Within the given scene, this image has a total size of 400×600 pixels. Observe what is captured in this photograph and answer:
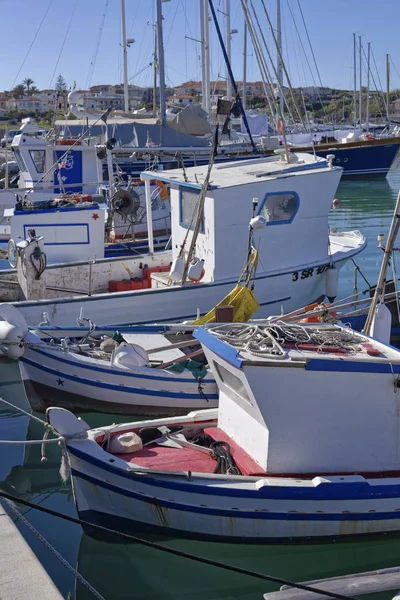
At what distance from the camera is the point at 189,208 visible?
11914 millimetres

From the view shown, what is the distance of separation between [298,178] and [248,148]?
2469 cm

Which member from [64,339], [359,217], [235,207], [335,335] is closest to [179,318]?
[235,207]

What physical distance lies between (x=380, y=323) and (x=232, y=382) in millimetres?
1856

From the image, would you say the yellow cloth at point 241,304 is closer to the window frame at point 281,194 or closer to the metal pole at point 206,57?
the window frame at point 281,194

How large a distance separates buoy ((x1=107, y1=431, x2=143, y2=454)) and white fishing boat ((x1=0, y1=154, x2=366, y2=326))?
4.22 metres

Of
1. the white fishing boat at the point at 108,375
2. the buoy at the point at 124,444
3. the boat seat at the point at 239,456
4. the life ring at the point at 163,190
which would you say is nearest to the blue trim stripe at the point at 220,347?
the boat seat at the point at 239,456

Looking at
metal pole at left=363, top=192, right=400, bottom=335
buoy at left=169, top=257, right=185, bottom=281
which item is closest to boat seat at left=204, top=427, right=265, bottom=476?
metal pole at left=363, top=192, right=400, bottom=335

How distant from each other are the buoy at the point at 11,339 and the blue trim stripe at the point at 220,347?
9.48 ft

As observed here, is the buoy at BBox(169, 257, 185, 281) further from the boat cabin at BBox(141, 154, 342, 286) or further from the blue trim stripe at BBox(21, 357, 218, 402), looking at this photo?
the blue trim stripe at BBox(21, 357, 218, 402)

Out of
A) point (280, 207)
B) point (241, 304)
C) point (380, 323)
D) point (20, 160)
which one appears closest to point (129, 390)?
point (241, 304)

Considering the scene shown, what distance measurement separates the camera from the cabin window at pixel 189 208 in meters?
11.5

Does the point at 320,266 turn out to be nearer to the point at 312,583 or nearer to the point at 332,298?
the point at 332,298

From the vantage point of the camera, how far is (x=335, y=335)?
23.0 ft

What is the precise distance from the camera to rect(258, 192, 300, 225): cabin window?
11453 mm
